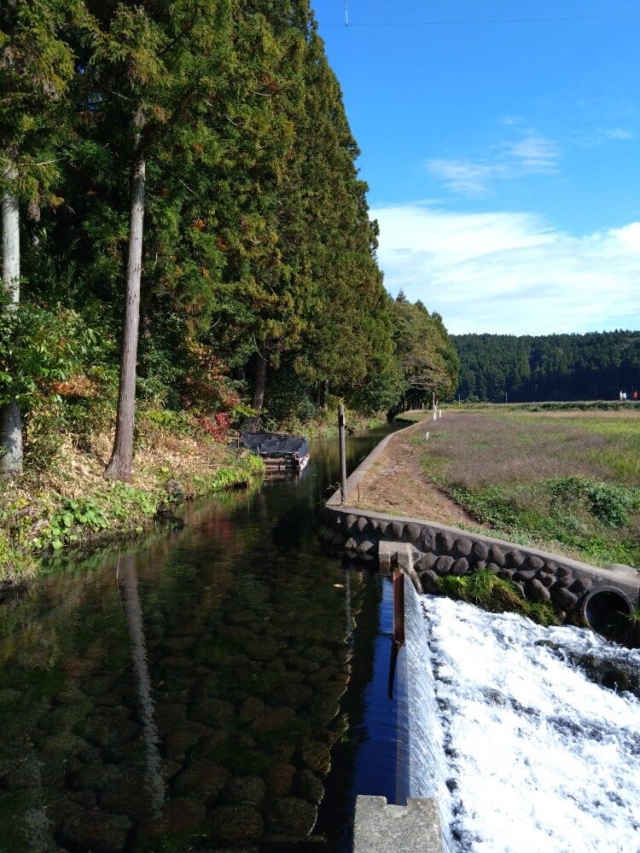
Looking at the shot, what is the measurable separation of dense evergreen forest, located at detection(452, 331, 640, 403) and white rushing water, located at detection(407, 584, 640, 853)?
110381 millimetres

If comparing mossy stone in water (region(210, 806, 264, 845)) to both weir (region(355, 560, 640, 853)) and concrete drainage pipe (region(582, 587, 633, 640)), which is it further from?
concrete drainage pipe (region(582, 587, 633, 640))

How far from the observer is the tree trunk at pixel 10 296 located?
9570mm

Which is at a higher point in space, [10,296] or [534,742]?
[10,296]

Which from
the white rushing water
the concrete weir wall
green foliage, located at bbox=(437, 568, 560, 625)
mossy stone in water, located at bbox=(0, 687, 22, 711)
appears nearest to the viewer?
the white rushing water

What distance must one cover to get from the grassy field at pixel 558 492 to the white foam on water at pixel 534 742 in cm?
231

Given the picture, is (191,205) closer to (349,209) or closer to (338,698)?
(338,698)

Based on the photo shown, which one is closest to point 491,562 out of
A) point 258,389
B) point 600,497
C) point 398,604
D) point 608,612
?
point 608,612

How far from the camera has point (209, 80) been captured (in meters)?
11.1

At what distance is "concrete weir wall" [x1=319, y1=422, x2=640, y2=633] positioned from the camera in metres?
7.24

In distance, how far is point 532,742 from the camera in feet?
16.2

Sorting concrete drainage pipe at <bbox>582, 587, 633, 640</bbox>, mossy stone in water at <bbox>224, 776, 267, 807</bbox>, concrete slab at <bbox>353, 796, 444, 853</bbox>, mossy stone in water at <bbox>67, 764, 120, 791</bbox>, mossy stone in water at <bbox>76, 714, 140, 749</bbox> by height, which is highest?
concrete slab at <bbox>353, 796, 444, 853</bbox>

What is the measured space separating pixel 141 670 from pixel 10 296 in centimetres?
655

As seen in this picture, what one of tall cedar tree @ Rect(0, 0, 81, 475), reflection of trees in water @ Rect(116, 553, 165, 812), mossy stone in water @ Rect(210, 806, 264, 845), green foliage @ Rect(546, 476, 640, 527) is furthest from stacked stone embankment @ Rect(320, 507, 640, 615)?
tall cedar tree @ Rect(0, 0, 81, 475)

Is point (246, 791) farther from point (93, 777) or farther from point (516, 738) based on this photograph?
point (516, 738)
